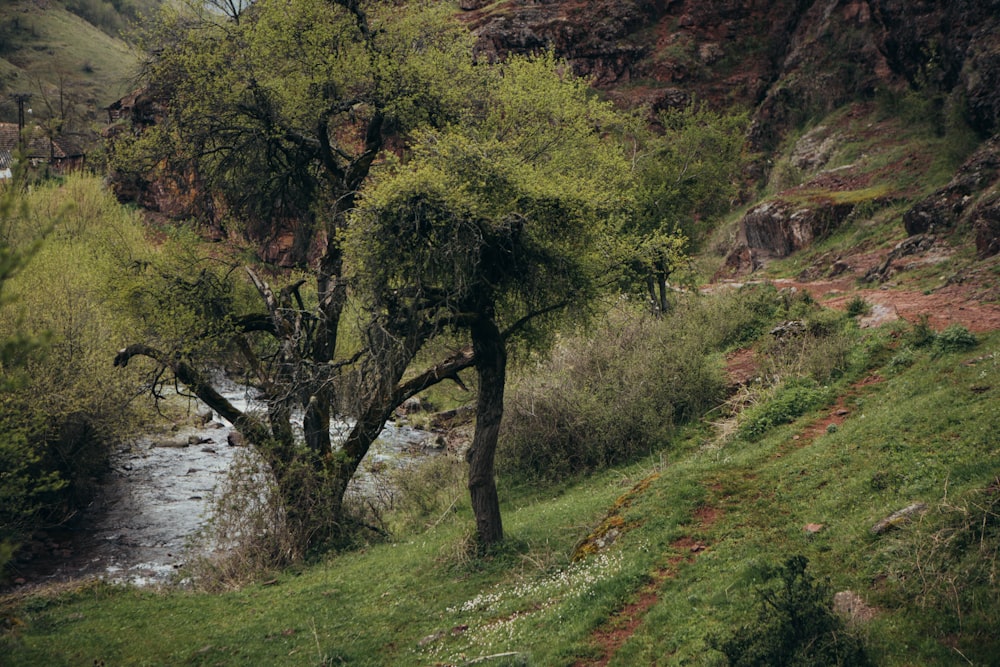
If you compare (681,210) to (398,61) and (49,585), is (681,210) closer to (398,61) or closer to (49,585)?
(398,61)

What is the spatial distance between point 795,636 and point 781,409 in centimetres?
974

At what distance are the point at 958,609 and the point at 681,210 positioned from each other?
23.3m

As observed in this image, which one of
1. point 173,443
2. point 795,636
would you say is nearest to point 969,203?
point 795,636

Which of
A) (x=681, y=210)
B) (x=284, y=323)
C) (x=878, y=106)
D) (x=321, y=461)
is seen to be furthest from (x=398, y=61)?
(x=878, y=106)

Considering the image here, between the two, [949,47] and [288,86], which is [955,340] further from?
[949,47]

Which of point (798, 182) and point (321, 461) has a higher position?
point (798, 182)

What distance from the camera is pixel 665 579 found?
9273mm

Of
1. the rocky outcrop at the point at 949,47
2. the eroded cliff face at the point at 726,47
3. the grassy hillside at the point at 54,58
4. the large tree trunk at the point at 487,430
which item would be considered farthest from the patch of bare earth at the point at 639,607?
the grassy hillside at the point at 54,58

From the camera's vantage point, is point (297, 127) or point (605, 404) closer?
point (297, 127)

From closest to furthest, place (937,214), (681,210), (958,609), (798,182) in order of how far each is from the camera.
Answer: (958,609) → (937,214) → (681,210) → (798,182)

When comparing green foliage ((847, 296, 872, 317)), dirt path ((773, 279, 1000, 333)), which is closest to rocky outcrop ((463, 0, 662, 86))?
dirt path ((773, 279, 1000, 333))

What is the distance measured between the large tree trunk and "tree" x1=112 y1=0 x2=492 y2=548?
354cm

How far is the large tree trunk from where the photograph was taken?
1327cm

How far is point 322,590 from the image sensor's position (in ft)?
43.5
